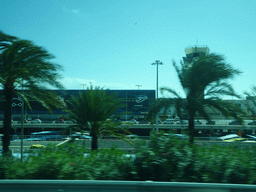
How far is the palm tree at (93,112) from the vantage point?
10.9 m

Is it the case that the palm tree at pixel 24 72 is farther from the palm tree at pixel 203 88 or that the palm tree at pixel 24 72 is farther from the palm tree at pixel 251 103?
the palm tree at pixel 251 103

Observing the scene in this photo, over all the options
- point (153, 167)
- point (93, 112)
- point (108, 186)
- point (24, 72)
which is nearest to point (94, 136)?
point (93, 112)

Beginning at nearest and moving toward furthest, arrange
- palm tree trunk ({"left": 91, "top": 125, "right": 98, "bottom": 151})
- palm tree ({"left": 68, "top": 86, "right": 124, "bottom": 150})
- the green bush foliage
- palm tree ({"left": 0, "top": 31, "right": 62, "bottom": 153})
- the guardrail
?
1. the guardrail
2. the green bush foliage
3. palm tree ({"left": 0, "top": 31, "right": 62, "bottom": 153})
4. palm tree trunk ({"left": 91, "top": 125, "right": 98, "bottom": 151})
5. palm tree ({"left": 68, "top": 86, "right": 124, "bottom": 150})

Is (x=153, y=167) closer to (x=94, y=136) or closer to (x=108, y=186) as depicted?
(x=108, y=186)

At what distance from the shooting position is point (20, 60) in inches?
362

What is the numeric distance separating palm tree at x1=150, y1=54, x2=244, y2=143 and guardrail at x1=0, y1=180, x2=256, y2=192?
24.4 feet

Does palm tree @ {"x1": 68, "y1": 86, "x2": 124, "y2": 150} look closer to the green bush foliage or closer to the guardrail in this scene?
the green bush foliage

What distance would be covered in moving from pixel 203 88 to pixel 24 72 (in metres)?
8.14

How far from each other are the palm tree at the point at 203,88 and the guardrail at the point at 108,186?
7.44 metres

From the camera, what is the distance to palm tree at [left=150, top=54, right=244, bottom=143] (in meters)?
9.68

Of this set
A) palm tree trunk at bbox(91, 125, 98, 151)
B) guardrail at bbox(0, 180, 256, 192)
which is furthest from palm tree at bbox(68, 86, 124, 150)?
guardrail at bbox(0, 180, 256, 192)

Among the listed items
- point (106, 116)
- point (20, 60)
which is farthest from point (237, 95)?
point (20, 60)

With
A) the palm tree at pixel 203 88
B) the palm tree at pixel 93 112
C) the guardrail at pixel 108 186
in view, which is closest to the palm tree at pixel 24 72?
the palm tree at pixel 93 112

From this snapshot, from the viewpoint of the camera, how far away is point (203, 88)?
33.1ft
